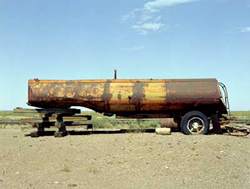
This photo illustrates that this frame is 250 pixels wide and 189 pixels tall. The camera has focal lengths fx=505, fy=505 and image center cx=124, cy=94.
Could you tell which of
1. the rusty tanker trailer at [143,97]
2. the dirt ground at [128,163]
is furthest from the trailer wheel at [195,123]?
the dirt ground at [128,163]

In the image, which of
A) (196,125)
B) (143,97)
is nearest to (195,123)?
(196,125)

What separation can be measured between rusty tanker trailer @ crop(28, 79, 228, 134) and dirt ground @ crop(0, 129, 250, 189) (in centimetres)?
305

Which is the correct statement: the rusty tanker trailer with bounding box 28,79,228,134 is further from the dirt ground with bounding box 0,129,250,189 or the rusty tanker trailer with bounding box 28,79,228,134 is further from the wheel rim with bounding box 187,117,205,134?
the dirt ground with bounding box 0,129,250,189

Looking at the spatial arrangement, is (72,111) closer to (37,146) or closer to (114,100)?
(114,100)

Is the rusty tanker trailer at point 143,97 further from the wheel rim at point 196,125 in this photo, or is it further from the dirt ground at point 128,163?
the dirt ground at point 128,163

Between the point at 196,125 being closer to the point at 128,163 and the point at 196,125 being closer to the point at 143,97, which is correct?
the point at 143,97

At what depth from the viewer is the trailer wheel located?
19891 mm

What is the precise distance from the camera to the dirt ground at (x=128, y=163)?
35.9 ft

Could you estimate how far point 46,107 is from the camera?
21.1 m

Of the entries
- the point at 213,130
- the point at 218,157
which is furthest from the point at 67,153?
the point at 213,130

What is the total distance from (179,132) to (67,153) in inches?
279

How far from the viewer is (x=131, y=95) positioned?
2055cm

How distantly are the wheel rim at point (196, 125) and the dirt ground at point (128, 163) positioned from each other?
8.08 feet

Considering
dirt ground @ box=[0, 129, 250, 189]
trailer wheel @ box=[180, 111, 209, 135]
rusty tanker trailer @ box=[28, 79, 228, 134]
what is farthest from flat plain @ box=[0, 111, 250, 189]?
rusty tanker trailer @ box=[28, 79, 228, 134]
